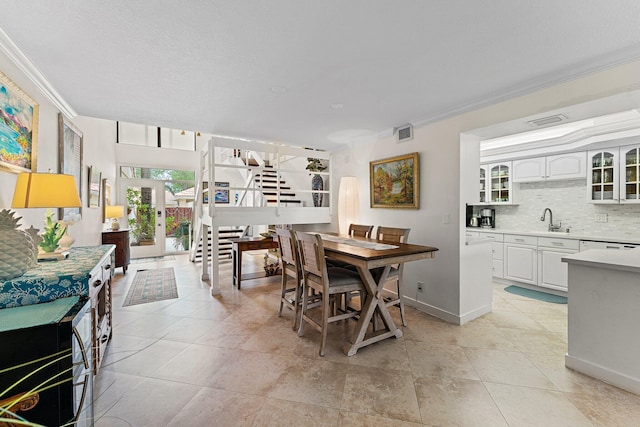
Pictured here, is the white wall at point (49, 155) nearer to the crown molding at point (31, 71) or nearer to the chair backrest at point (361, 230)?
the crown molding at point (31, 71)

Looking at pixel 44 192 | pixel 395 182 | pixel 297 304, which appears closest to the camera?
pixel 44 192

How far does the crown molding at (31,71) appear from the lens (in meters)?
1.83

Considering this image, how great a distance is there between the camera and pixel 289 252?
3.11 metres

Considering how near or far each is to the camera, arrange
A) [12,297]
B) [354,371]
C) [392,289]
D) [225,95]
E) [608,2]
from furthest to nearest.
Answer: [392,289]
[225,95]
[354,371]
[608,2]
[12,297]

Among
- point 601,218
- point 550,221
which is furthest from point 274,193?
point 601,218

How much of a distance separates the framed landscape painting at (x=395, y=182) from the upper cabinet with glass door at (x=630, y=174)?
2.68 metres

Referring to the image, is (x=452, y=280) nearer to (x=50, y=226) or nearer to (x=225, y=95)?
(x=225, y=95)

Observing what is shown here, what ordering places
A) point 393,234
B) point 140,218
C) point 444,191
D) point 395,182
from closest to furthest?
point 444,191 → point 393,234 → point 395,182 → point 140,218

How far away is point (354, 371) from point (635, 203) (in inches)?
164

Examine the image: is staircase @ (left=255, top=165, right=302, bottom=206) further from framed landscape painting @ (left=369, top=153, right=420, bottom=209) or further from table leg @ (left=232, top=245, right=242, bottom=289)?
framed landscape painting @ (left=369, top=153, right=420, bottom=209)

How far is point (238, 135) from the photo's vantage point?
4.26 metres

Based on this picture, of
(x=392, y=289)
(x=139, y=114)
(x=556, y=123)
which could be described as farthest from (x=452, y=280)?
(x=139, y=114)

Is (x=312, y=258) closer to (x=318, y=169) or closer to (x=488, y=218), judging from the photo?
(x=318, y=169)

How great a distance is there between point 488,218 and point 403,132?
8.95ft
